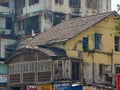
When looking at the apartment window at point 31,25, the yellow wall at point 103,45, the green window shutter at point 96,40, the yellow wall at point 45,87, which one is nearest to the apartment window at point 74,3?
the apartment window at point 31,25

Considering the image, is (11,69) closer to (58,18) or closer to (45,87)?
(45,87)

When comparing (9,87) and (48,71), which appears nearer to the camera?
Result: (48,71)

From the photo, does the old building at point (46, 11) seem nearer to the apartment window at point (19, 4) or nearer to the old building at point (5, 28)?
the apartment window at point (19, 4)

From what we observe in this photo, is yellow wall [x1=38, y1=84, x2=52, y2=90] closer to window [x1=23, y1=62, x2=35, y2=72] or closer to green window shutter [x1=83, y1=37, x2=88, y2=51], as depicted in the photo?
window [x1=23, y1=62, x2=35, y2=72]

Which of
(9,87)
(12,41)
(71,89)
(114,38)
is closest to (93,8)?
(12,41)

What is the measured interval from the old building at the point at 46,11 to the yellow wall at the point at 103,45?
1366 centimetres

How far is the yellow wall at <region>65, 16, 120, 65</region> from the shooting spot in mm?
30203

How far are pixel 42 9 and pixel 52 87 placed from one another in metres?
18.6

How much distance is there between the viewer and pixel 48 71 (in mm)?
29297

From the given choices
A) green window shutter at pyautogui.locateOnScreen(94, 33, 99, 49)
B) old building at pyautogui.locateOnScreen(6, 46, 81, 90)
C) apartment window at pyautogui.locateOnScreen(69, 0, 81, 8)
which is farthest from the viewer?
apartment window at pyautogui.locateOnScreen(69, 0, 81, 8)

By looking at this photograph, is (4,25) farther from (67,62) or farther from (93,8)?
(67,62)

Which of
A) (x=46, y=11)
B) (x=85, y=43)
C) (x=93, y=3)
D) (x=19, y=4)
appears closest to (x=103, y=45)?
(x=85, y=43)

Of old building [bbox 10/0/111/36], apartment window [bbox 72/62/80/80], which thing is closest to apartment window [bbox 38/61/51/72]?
apartment window [bbox 72/62/80/80]

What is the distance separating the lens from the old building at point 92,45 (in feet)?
99.3
